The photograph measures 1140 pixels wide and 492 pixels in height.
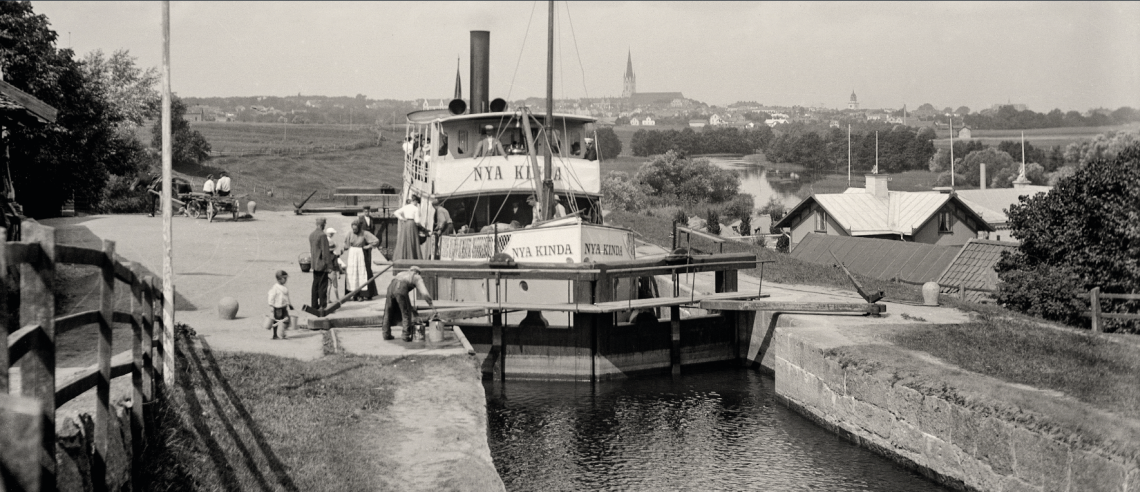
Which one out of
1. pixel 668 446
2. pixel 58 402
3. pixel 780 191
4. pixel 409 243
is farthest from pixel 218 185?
pixel 780 191

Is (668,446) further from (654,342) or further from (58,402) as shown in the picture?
(58,402)

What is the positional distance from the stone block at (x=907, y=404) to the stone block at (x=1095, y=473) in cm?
314

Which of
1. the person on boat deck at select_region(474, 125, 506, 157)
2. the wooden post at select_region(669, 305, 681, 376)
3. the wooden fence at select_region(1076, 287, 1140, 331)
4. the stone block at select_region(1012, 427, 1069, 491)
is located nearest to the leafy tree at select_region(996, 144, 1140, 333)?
the wooden fence at select_region(1076, 287, 1140, 331)

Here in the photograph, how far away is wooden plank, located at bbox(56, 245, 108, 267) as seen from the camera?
532 centimetres

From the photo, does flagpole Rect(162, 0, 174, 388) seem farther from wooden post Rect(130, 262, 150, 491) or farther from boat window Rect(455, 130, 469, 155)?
boat window Rect(455, 130, 469, 155)

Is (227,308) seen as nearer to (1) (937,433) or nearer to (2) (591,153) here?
(2) (591,153)

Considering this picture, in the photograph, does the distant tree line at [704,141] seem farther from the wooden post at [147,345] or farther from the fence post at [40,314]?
the fence post at [40,314]

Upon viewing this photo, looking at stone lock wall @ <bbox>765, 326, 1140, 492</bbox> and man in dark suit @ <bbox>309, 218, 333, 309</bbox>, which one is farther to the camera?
man in dark suit @ <bbox>309, 218, 333, 309</bbox>

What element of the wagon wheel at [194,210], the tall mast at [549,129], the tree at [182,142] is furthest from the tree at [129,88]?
the tall mast at [549,129]

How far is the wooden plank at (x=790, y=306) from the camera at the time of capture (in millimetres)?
21234

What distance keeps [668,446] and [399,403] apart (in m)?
5.32

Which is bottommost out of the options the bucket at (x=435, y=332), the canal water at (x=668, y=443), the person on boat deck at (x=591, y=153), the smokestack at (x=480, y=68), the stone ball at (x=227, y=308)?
the canal water at (x=668, y=443)

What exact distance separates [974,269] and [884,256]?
316 inches

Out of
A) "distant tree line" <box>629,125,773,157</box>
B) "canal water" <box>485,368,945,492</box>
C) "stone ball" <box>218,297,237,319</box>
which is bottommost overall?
"canal water" <box>485,368,945,492</box>
